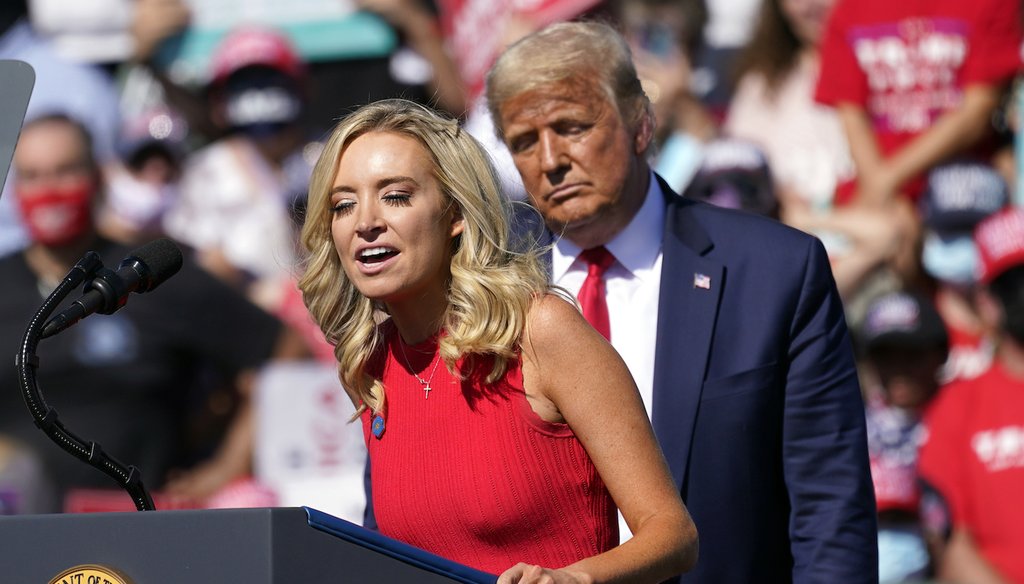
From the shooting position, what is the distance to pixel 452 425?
8.30 feet

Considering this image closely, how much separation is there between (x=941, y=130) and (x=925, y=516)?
172cm

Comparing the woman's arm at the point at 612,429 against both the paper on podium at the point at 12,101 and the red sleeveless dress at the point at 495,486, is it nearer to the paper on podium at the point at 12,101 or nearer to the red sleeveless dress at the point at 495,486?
the red sleeveless dress at the point at 495,486

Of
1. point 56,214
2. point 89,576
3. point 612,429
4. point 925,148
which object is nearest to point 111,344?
point 56,214

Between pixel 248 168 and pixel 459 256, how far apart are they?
482cm

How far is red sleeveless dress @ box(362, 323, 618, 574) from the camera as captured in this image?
243 centimetres

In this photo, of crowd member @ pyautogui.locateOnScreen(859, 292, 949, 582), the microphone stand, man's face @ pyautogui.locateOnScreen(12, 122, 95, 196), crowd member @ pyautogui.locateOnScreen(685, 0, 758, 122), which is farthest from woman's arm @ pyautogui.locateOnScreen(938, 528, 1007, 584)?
man's face @ pyautogui.locateOnScreen(12, 122, 95, 196)

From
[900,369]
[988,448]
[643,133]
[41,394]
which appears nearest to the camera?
[41,394]

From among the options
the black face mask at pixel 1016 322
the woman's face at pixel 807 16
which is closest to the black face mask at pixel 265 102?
the woman's face at pixel 807 16

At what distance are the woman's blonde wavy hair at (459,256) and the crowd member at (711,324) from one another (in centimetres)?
77

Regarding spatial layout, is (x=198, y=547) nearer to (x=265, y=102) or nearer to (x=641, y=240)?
(x=641, y=240)

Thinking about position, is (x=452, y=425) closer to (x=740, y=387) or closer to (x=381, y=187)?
(x=381, y=187)

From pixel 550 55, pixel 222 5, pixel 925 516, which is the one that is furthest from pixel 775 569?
pixel 222 5

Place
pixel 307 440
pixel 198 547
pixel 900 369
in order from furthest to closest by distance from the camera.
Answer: pixel 307 440 → pixel 900 369 → pixel 198 547

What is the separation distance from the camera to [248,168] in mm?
7238
